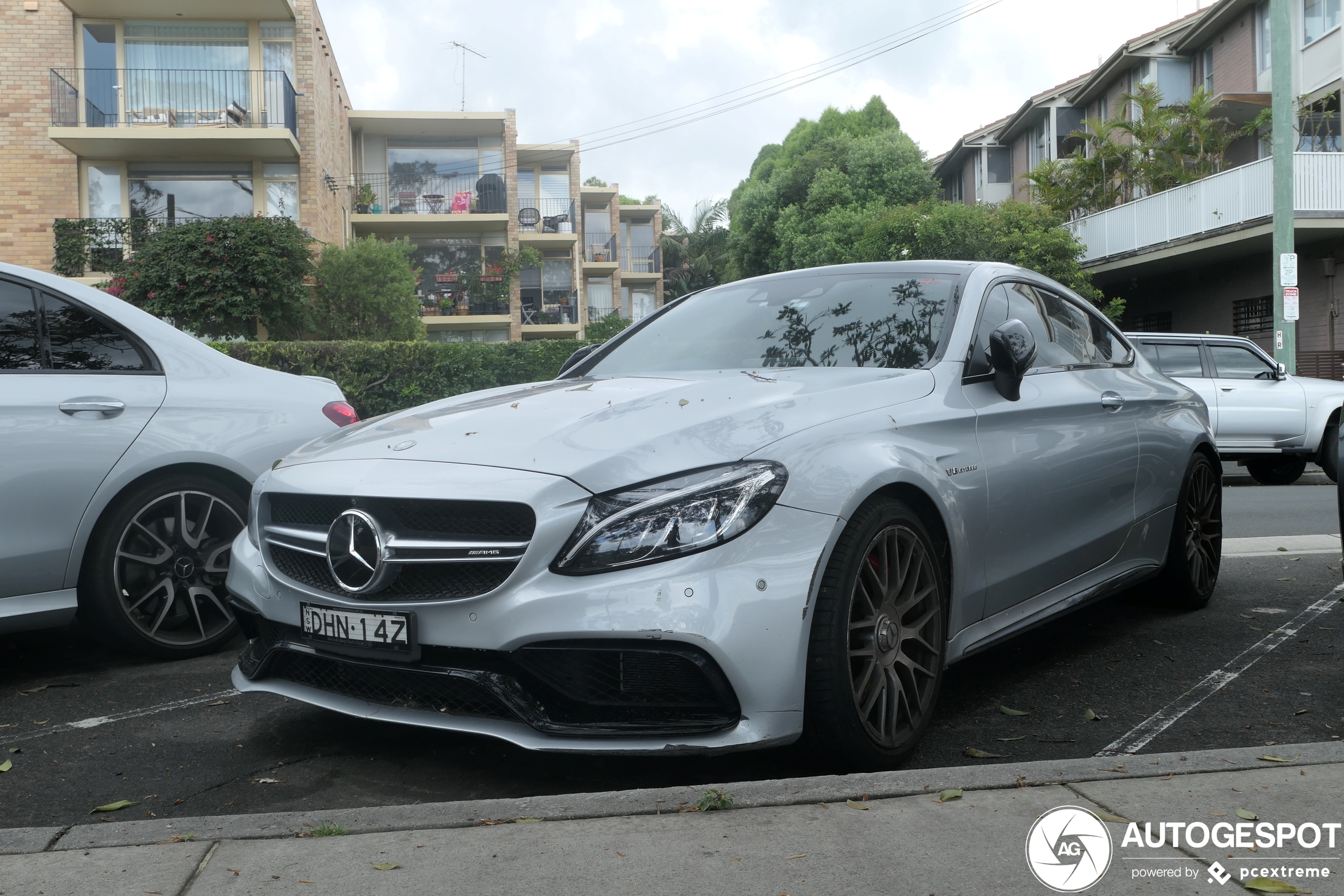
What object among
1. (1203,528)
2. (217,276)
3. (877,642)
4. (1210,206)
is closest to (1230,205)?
(1210,206)

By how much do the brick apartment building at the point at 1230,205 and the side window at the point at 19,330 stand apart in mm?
20567

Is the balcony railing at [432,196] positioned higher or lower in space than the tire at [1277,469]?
higher

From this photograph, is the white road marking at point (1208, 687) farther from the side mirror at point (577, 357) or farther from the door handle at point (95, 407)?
the door handle at point (95, 407)

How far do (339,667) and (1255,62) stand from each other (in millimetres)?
27831

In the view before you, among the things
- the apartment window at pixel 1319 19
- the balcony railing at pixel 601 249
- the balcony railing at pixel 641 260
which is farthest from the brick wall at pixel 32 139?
the balcony railing at pixel 641 260

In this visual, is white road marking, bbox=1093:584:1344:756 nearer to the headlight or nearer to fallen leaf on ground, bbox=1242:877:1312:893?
fallen leaf on ground, bbox=1242:877:1312:893

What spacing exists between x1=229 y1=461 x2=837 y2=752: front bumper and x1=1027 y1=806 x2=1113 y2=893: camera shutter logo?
64 cm

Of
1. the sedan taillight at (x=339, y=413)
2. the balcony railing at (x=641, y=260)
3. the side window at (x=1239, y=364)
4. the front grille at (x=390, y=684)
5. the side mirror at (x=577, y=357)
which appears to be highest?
the balcony railing at (x=641, y=260)

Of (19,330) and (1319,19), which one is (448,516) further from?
(1319,19)

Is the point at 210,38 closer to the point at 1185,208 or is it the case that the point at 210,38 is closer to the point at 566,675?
the point at 1185,208

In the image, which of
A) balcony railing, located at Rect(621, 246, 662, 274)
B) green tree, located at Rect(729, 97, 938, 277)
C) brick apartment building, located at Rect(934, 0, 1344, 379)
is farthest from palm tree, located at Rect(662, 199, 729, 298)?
brick apartment building, located at Rect(934, 0, 1344, 379)

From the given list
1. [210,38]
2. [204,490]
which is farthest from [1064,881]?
[210,38]

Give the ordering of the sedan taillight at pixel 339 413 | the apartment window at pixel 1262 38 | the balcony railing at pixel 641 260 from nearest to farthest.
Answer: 1. the sedan taillight at pixel 339 413
2. the apartment window at pixel 1262 38
3. the balcony railing at pixel 641 260

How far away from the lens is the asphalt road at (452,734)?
3.19 metres
